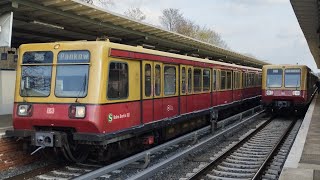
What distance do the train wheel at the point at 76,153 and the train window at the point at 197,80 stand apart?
5.33 m

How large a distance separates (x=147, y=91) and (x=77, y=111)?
2338 millimetres

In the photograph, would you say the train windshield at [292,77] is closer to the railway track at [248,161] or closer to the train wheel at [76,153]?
the railway track at [248,161]

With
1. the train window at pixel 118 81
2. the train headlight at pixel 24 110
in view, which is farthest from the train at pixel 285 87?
the train headlight at pixel 24 110

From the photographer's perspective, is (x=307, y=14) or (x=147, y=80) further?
(x=307, y=14)

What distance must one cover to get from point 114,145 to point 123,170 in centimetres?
64

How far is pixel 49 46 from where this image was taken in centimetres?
909

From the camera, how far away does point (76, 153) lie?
9.71 meters

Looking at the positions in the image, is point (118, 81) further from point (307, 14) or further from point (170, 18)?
point (170, 18)

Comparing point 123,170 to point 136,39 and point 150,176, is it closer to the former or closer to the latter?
point 150,176

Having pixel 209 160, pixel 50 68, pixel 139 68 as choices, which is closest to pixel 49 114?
pixel 50 68

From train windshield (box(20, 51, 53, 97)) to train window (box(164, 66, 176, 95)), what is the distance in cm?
349

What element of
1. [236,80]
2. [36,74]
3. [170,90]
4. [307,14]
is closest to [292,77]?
[236,80]

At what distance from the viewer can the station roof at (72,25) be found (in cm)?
1006

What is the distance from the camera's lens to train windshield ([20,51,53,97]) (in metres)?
9.01
